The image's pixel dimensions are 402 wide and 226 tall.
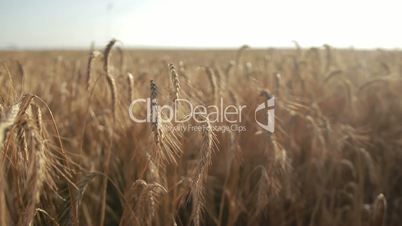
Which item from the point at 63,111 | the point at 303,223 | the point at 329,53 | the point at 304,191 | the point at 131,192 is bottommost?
the point at 303,223

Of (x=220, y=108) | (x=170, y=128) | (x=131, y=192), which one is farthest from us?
(x=220, y=108)

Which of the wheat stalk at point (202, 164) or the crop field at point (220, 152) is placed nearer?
the wheat stalk at point (202, 164)

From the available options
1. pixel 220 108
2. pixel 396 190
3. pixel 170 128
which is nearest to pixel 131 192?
pixel 170 128

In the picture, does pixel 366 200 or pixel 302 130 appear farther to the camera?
pixel 302 130

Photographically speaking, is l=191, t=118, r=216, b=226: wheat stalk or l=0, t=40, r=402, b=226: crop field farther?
l=0, t=40, r=402, b=226: crop field

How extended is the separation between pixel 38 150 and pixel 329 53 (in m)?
3.10

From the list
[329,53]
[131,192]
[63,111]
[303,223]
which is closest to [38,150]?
[131,192]

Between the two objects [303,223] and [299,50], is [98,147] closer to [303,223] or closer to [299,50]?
[303,223]

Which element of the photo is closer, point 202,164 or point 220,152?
point 202,164

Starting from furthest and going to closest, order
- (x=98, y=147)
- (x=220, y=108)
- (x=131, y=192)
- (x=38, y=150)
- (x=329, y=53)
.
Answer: (x=329, y=53)
(x=98, y=147)
(x=220, y=108)
(x=131, y=192)
(x=38, y=150)

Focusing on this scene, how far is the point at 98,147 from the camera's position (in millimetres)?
2350

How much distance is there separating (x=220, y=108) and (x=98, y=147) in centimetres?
78

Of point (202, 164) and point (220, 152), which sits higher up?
point (202, 164)

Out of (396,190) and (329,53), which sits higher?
(329,53)
